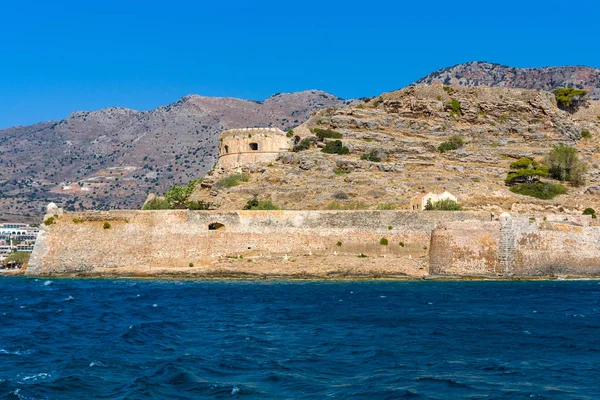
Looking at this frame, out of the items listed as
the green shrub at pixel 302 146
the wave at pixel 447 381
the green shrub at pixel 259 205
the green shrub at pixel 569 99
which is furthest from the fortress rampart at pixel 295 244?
the green shrub at pixel 569 99

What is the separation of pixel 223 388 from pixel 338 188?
3297cm

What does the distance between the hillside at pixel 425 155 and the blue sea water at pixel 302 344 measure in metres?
15.6

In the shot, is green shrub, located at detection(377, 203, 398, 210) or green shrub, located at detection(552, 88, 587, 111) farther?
green shrub, located at detection(552, 88, 587, 111)

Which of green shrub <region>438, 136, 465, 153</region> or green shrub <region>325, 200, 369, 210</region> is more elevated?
green shrub <region>438, 136, 465, 153</region>

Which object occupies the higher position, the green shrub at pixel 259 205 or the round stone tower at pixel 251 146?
the round stone tower at pixel 251 146

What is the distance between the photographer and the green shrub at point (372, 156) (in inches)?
2058

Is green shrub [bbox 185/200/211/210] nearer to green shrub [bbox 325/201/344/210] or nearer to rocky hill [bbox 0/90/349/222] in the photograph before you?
green shrub [bbox 325/201/344/210]

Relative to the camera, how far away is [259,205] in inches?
1668

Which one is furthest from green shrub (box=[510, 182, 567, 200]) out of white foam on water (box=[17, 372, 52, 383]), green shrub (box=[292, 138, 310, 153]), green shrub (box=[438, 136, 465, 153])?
white foam on water (box=[17, 372, 52, 383])

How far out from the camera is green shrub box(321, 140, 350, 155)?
5282cm

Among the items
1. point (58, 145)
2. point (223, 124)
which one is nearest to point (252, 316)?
point (223, 124)

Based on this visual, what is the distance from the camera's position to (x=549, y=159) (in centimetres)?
5178

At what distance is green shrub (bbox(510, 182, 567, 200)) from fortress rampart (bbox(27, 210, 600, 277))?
374 inches

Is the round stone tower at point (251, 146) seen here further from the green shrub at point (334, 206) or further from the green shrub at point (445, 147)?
the green shrub at point (445, 147)
